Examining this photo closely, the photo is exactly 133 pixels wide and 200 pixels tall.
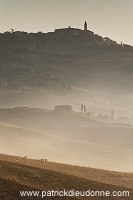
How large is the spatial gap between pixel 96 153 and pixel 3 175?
261 ft

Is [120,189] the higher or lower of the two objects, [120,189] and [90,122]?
the higher

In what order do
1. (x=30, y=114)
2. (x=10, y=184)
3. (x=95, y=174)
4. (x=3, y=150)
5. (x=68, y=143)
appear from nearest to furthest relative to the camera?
(x=10, y=184), (x=95, y=174), (x=3, y=150), (x=68, y=143), (x=30, y=114)

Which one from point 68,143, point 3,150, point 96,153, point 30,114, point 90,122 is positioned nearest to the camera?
point 3,150

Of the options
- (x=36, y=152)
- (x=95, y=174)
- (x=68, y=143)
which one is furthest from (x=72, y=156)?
(x=95, y=174)

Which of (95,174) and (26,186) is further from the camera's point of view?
(95,174)

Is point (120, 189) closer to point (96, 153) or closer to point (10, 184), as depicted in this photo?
point (10, 184)

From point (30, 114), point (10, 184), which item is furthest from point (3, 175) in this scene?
point (30, 114)

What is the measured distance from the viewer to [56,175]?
2647 centimetres

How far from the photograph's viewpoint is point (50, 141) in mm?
111812

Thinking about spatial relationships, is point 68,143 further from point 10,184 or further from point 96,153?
point 10,184

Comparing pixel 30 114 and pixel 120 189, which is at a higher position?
pixel 120 189

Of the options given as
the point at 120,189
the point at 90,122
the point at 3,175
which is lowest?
the point at 90,122

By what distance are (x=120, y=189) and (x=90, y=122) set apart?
141m

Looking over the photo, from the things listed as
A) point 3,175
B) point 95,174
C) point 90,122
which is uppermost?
point 3,175
